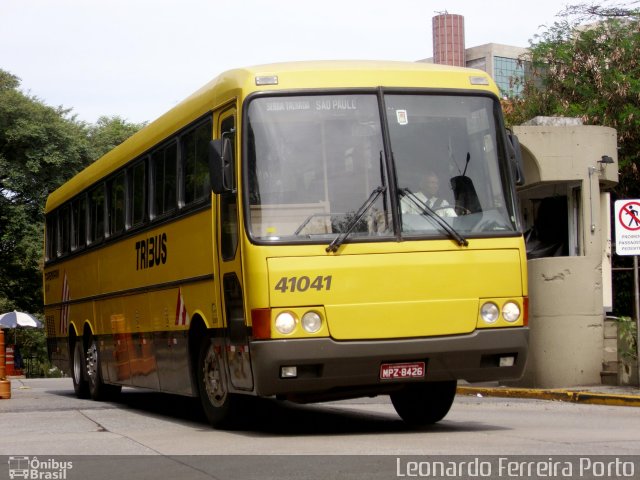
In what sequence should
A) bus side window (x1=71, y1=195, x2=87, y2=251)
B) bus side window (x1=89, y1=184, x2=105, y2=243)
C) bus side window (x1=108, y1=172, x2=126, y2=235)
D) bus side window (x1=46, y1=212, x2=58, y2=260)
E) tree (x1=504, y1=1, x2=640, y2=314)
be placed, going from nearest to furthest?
bus side window (x1=108, y1=172, x2=126, y2=235), bus side window (x1=89, y1=184, x2=105, y2=243), bus side window (x1=71, y1=195, x2=87, y2=251), bus side window (x1=46, y1=212, x2=58, y2=260), tree (x1=504, y1=1, x2=640, y2=314)

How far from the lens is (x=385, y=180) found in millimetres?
11352

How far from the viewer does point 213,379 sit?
12820mm

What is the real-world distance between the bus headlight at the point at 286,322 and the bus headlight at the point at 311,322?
8cm

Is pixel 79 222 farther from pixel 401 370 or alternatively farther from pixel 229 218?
pixel 401 370

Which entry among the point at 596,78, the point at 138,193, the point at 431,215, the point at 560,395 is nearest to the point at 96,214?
the point at 138,193

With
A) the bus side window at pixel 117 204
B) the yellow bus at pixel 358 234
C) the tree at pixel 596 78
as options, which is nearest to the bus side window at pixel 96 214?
the bus side window at pixel 117 204

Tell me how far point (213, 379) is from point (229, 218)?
6.37 feet

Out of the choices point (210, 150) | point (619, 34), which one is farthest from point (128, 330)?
point (619, 34)

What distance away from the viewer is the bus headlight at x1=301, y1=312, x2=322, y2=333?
11008mm

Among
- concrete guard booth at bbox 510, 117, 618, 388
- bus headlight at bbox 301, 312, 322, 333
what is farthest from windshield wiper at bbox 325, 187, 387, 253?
concrete guard booth at bbox 510, 117, 618, 388

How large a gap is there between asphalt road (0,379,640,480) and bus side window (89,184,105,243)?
2765 mm

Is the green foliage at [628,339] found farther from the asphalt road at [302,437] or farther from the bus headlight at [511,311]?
the bus headlight at [511,311]

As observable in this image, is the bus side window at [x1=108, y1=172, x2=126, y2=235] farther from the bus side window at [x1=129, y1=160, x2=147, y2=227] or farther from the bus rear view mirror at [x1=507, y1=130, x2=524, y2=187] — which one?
the bus rear view mirror at [x1=507, y1=130, x2=524, y2=187]

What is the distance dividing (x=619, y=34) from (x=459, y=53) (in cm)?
11623
